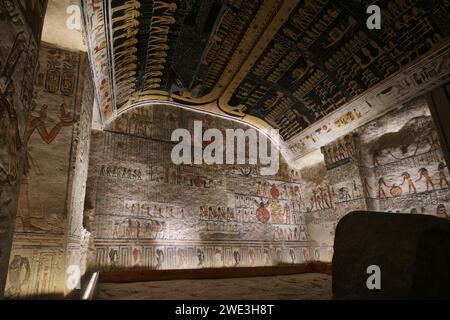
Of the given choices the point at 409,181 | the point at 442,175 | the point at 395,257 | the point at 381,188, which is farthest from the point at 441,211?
the point at 395,257

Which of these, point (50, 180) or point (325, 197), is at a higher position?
point (325, 197)

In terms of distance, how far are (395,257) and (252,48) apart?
535 cm

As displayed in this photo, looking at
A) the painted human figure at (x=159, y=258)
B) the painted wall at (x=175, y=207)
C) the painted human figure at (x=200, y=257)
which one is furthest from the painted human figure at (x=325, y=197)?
the painted human figure at (x=159, y=258)

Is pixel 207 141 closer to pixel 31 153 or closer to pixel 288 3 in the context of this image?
pixel 288 3

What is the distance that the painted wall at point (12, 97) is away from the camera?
1422mm

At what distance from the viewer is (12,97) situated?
5.03 feet

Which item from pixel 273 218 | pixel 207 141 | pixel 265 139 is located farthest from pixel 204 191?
pixel 265 139

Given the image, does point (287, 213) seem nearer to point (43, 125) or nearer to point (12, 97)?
point (43, 125)

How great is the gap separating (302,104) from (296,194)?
316 cm

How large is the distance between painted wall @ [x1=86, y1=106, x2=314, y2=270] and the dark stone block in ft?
16.9

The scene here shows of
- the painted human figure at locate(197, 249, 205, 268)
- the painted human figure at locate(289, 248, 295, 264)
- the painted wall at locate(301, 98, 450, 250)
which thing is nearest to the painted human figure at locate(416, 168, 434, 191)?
the painted wall at locate(301, 98, 450, 250)

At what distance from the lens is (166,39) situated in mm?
5535

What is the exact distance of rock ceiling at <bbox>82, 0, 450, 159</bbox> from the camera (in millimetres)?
4863

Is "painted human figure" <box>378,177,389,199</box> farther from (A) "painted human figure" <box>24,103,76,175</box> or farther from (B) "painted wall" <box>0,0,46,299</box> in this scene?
(B) "painted wall" <box>0,0,46,299</box>
